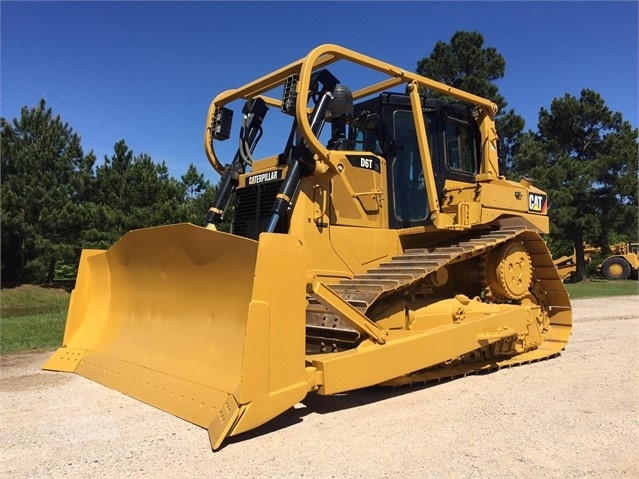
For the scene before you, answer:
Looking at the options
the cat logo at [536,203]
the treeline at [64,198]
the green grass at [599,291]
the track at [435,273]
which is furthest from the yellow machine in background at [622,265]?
the cat logo at [536,203]

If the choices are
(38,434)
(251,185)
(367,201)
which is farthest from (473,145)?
(38,434)

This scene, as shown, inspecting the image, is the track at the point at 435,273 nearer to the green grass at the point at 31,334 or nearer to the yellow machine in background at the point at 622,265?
the green grass at the point at 31,334

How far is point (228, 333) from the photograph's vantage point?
421 cm

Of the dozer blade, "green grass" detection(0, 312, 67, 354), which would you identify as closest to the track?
the dozer blade

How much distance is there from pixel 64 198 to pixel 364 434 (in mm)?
23746

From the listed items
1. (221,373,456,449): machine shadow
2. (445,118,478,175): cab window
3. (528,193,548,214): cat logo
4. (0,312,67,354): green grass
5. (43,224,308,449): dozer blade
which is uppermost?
(445,118,478,175): cab window

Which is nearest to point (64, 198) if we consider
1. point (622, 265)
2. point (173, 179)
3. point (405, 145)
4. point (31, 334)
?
point (173, 179)

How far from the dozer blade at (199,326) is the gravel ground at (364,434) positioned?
23 centimetres

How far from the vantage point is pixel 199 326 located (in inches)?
178

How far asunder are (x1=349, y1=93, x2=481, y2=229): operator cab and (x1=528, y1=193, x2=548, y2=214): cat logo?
1.26 metres

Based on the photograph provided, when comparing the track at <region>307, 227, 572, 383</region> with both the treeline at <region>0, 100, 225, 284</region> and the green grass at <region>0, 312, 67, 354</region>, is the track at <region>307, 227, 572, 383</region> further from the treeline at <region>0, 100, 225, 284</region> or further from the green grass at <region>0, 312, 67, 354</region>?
the treeline at <region>0, 100, 225, 284</region>

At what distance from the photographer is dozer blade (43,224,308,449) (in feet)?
12.2

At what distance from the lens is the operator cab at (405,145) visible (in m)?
6.20

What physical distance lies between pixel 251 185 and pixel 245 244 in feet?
6.29
